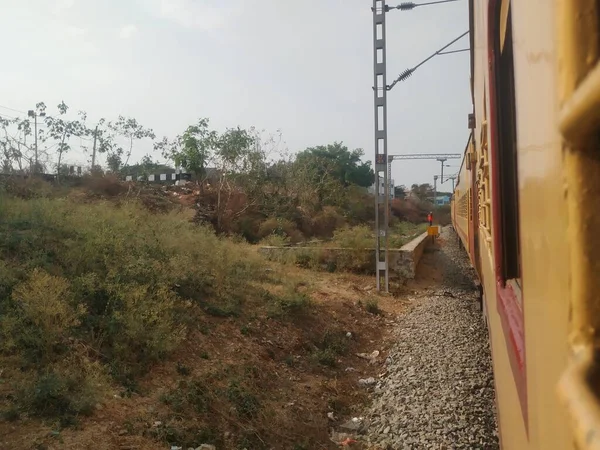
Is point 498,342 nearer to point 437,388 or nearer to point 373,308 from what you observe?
point 437,388

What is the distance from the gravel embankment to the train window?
9.61 ft

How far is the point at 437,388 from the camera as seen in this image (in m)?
5.64

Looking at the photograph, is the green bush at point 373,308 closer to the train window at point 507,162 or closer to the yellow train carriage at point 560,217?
the train window at point 507,162

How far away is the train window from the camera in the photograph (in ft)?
6.53

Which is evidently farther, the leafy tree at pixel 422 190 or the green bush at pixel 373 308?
the leafy tree at pixel 422 190

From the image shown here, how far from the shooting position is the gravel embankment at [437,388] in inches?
181

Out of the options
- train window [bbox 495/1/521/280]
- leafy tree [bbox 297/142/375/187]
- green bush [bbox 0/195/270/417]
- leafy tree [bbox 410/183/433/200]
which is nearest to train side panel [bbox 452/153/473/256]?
green bush [bbox 0/195/270/417]

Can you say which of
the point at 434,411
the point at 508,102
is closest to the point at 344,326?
the point at 434,411

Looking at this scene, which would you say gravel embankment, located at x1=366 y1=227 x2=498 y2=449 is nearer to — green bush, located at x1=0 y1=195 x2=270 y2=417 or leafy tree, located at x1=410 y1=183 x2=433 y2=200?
green bush, located at x1=0 y1=195 x2=270 y2=417

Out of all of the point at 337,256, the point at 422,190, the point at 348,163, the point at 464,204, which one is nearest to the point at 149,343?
the point at 464,204

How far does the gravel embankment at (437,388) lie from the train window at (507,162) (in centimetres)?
293

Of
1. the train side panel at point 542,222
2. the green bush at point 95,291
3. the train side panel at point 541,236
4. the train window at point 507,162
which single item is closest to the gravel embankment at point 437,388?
the green bush at point 95,291

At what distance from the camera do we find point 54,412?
4242 millimetres

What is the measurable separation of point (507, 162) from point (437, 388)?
4.11m
